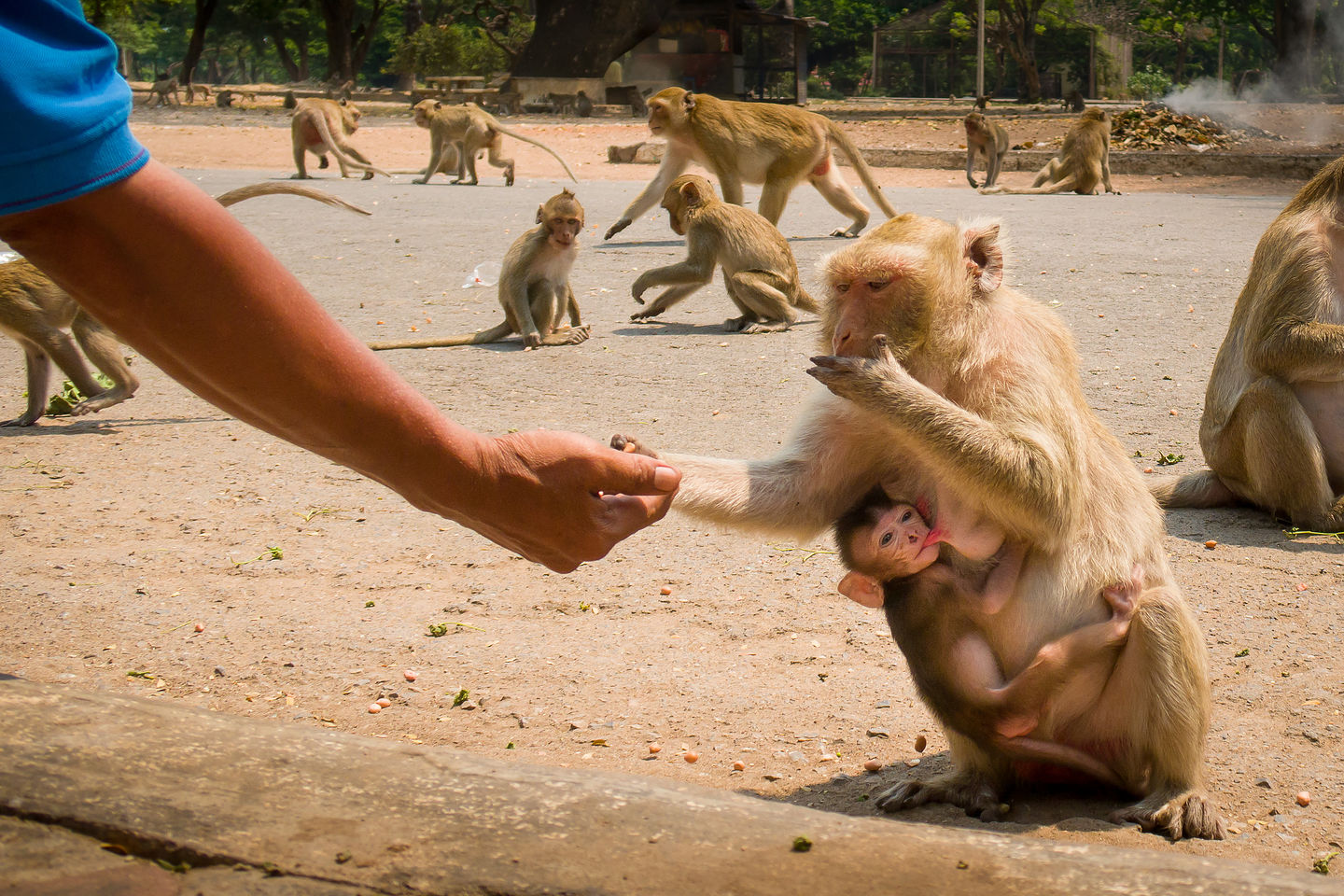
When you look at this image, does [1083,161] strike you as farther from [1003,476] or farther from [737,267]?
[1003,476]

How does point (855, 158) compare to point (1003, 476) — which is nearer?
point (1003, 476)

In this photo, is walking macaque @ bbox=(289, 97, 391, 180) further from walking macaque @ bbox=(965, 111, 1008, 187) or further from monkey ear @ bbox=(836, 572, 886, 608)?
monkey ear @ bbox=(836, 572, 886, 608)

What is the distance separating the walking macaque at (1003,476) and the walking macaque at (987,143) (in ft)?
53.4

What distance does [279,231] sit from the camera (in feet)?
45.8

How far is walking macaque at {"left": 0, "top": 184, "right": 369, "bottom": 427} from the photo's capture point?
6.66m

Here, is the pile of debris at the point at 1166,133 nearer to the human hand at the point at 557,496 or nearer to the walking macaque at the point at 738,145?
the walking macaque at the point at 738,145

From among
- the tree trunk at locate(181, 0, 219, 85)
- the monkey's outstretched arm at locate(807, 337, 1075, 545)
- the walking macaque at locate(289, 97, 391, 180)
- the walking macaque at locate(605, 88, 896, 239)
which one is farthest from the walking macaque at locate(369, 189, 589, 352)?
the tree trunk at locate(181, 0, 219, 85)

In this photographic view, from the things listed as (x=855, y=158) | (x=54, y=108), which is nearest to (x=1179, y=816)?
(x=54, y=108)

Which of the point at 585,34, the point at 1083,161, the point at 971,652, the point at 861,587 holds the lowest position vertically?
the point at 971,652

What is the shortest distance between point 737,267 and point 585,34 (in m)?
27.4

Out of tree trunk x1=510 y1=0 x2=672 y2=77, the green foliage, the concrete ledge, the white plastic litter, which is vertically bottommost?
the white plastic litter

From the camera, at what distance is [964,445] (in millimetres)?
2707

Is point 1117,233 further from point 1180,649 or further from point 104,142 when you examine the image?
point 104,142

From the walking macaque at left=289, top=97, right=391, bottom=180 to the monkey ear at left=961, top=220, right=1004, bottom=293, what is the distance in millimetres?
17947
